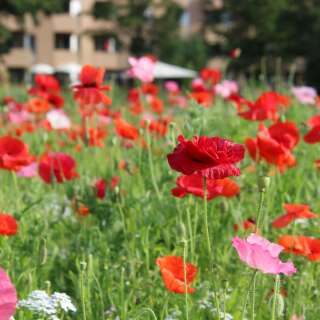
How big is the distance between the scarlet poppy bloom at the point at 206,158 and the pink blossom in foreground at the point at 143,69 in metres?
1.82

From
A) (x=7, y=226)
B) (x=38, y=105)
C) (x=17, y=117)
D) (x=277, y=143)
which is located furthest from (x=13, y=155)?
(x=17, y=117)

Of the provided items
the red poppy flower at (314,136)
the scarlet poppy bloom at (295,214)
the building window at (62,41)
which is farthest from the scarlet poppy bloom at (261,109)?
the building window at (62,41)

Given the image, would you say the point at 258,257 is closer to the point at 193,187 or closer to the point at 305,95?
the point at 193,187

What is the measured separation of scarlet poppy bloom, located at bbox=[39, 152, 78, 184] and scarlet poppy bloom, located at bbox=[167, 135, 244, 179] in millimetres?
1089

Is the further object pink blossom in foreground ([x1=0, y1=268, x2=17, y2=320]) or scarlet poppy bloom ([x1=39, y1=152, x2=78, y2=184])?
scarlet poppy bloom ([x1=39, y1=152, x2=78, y2=184])

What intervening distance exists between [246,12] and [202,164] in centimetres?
2778

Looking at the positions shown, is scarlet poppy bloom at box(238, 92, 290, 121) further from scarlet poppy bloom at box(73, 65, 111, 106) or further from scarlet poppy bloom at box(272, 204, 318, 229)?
scarlet poppy bloom at box(272, 204, 318, 229)

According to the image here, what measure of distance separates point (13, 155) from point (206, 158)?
88 cm

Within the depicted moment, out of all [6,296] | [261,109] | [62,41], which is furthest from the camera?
[62,41]

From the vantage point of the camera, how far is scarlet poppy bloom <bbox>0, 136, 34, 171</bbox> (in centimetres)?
193

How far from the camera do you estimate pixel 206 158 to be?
124 cm

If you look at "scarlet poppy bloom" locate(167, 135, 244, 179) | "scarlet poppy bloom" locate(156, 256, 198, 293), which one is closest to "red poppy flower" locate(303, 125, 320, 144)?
"scarlet poppy bloom" locate(156, 256, 198, 293)

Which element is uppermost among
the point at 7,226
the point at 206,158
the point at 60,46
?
the point at 206,158

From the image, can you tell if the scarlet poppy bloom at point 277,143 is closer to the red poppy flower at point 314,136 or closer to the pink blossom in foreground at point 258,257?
the red poppy flower at point 314,136
